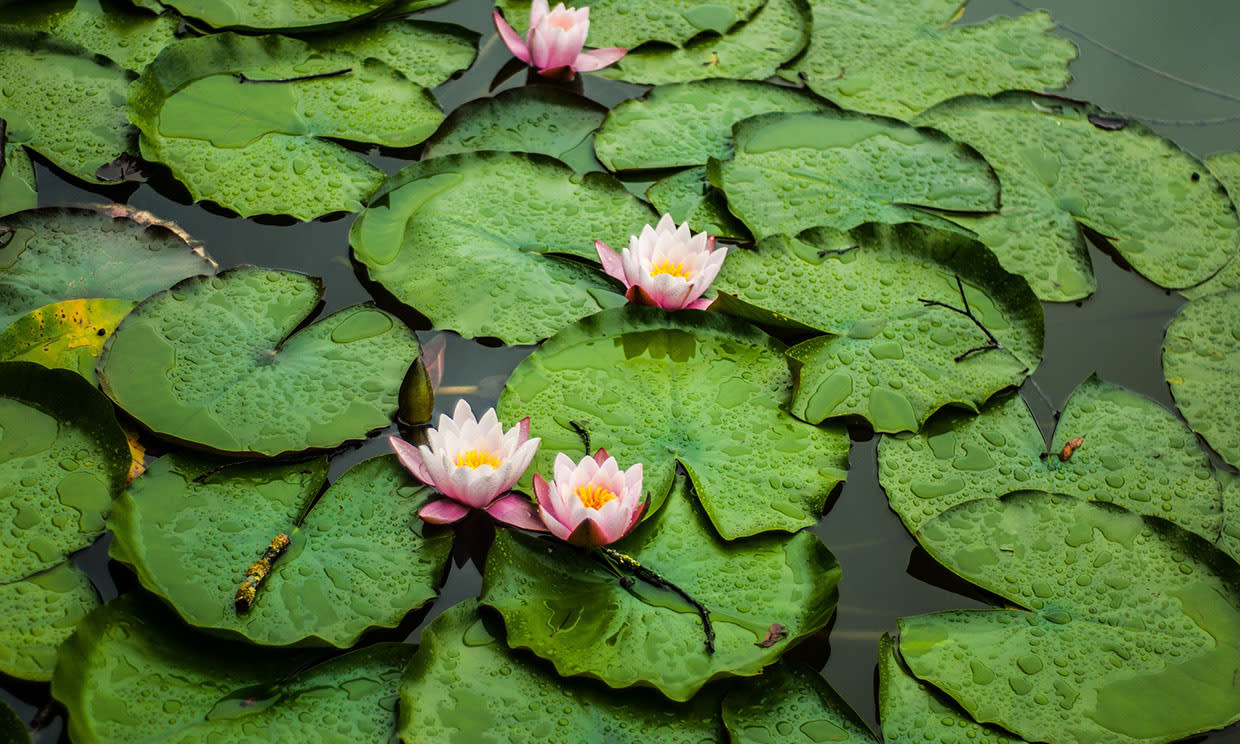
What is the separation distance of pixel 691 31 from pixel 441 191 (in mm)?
1231

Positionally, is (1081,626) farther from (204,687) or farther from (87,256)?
(87,256)

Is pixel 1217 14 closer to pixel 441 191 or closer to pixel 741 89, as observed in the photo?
pixel 741 89

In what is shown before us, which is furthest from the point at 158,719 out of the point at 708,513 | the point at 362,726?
the point at 708,513

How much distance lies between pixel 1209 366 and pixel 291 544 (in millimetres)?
2378

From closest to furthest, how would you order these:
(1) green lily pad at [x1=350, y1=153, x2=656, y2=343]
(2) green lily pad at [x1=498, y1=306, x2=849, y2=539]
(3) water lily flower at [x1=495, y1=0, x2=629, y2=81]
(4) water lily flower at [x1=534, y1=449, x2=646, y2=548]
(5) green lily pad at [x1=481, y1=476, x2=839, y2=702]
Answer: (5) green lily pad at [x1=481, y1=476, x2=839, y2=702] → (4) water lily flower at [x1=534, y1=449, x2=646, y2=548] → (2) green lily pad at [x1=498, y1=306, x2=849, y2=539] → (1) green lily pad at [x1=350, y1=153, x2=656, y2=343] → (3) water lily flower at [x1=495, y1=0, x2=629, y2=81]

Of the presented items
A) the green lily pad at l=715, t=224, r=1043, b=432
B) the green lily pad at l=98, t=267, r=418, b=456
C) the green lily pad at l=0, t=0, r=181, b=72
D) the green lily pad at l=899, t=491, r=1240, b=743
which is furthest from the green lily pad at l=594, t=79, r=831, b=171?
the green lily pad at l=0, t=0, r=181, b=72

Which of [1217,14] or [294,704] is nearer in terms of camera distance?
[294,704]

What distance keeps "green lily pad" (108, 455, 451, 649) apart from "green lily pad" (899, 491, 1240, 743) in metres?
1.08

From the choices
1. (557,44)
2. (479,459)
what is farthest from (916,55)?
(479,459)

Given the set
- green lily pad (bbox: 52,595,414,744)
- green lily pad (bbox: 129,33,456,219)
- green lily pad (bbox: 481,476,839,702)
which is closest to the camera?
green lily pad (bbox: 52,595,414,744)

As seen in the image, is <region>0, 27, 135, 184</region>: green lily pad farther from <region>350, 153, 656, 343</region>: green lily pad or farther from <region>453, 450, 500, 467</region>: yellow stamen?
<region>453, 450, 500, 467</region>: yellow stamen

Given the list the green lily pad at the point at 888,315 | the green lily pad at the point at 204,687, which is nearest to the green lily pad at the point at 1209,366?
the green lily pad at the point at 888,315

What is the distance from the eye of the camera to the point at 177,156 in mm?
2871

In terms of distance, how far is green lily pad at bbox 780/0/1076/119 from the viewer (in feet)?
11.0
